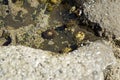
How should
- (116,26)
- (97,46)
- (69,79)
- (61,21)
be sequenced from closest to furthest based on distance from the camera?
(69,79) < (97,46) < (116,26) < (61,21)

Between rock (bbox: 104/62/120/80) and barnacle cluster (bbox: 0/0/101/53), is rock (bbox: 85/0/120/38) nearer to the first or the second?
barnacle cluster (bbox: 0/0/101/53)

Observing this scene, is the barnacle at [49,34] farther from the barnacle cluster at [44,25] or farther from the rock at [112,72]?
the rock at [112,72]

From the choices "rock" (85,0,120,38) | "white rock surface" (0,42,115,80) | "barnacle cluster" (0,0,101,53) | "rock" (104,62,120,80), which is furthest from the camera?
"barnacle cluster" (0,0,101,53)

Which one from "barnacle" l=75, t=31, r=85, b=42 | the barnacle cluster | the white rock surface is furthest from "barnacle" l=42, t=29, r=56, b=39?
the white rock surface

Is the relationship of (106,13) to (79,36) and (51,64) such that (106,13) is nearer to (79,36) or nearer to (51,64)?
(79,36)

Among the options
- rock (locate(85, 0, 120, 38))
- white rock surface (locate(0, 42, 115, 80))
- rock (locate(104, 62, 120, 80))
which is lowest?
rock (locate(104, 62, 120, 80))

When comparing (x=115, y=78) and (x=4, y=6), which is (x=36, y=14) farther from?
(x=115, y=78)

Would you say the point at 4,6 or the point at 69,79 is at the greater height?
the point at 4,6

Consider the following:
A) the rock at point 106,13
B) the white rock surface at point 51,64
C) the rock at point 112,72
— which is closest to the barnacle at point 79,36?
the rock at point 106,13

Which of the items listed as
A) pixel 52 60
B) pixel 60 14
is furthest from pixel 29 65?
pixel 60 14
